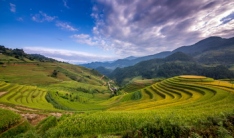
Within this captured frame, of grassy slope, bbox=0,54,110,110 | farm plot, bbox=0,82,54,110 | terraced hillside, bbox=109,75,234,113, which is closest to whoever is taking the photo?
terraced hillside, bbox=109,75,234,113

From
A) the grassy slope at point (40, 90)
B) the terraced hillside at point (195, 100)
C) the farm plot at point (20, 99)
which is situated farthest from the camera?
the grassy slope at point (40, 90)

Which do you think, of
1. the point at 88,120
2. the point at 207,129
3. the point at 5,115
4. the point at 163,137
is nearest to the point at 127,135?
the point at 163,137

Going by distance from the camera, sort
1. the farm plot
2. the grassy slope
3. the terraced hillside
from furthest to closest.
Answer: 1. the grassy slope
2. the farm plot
3. the terraced hillside

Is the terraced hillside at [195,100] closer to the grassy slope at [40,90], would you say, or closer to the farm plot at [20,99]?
the farm plot at [20,99]

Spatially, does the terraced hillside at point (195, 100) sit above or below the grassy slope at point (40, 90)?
above

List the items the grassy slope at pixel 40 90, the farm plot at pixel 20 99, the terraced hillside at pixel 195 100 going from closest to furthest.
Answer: the terraced hillside at pixel 195 100 < the farm plot at pixel 20 99 < the grassy slope at pixel 40 90

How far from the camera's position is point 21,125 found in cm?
1579

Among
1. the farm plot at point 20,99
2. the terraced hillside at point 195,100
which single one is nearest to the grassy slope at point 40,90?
the farm plot at point 20,99

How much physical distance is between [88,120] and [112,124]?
267 cm

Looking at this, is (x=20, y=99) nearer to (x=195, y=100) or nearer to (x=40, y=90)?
Answer: (x=40, y=90)

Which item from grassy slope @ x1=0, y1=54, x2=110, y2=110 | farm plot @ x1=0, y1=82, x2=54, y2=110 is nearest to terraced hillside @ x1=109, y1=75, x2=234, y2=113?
farm plot @ x1=0, y1=82, x2=54, y2=110

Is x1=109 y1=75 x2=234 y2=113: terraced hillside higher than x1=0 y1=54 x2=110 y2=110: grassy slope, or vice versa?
x1=109 y1=75 x2=234 y2=113: terraced hillside

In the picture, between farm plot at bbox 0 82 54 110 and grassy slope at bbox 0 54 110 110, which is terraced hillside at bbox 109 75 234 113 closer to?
farm plot at bbox 0 82 54 110

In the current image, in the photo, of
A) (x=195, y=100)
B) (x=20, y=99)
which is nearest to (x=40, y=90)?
(x=20, y=99)
